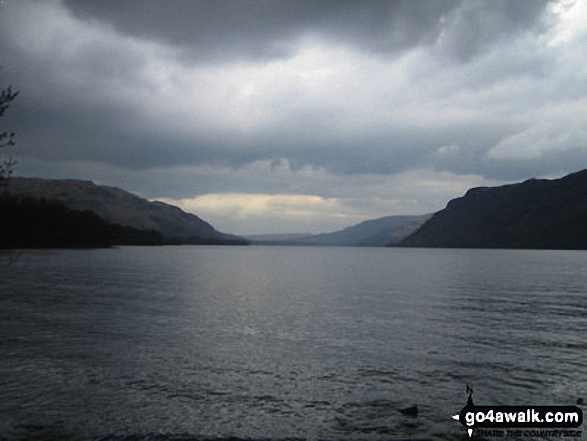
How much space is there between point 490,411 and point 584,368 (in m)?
13.1

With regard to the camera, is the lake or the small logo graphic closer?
the small logo graphic

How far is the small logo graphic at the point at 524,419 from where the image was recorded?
20.4 meters

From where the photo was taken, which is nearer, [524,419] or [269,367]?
[524,419]

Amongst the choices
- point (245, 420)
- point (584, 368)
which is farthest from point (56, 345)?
point (584, 368)

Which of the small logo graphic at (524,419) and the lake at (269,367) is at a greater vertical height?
the small logo graphic at (524,419)

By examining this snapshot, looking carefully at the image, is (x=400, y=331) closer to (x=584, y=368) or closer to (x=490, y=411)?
(x=584, y=368)

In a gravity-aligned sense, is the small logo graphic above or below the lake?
above

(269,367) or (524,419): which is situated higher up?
(524,419)

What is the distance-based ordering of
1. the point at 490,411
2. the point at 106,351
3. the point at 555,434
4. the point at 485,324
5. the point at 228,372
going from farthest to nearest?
1. the point at 485,324
2. the point at 106,351
3. the point at 228,372
4. the point at 490,411
5. the point at 555,434

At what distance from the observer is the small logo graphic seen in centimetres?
2044

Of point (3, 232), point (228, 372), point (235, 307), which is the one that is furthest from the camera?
point (3, 232)

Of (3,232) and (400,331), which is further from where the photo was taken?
(3,232)

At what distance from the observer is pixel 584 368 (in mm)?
31188

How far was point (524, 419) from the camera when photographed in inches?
851
